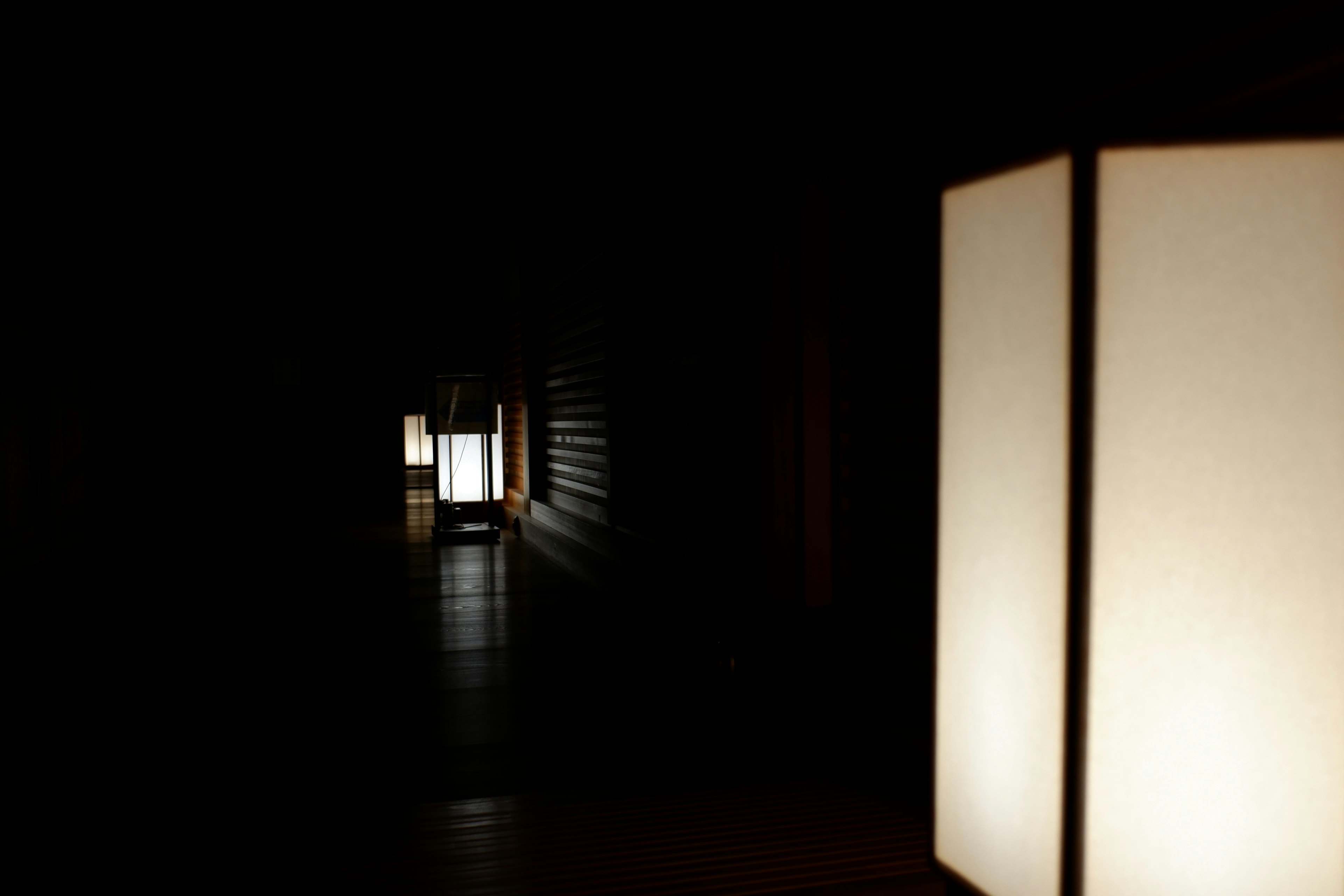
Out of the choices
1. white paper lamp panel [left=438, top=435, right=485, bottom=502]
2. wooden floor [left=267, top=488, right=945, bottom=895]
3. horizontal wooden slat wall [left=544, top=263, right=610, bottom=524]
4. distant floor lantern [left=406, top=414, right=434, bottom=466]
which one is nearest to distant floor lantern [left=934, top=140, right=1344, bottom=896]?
wooden floor [left=267, top=488, right=945, bottom=895]

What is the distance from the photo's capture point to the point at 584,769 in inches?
141

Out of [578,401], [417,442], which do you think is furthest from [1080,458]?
[417,442]

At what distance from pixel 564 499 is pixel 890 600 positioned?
630cm

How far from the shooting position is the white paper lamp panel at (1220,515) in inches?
43.3

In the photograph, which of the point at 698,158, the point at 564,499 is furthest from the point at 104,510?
the point at 698,158

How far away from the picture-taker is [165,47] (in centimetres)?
587

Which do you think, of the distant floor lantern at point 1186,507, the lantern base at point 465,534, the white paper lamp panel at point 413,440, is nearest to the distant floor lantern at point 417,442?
the white paper lamp panel at point 413,440

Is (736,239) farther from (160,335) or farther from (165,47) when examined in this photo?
(160,335)

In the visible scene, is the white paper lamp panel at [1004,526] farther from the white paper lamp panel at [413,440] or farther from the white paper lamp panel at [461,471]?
the white paper lamp panel at [413,440]

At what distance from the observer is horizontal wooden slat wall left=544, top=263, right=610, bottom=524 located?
7547mm

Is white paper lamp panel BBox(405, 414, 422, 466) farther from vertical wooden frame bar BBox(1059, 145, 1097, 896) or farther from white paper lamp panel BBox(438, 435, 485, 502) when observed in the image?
vertical wooden frame bar BBox(1059, 145, 1097, 896)

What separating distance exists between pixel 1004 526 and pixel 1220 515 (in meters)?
0.26

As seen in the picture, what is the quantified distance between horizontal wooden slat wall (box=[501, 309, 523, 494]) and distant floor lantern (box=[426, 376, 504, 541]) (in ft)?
2.42

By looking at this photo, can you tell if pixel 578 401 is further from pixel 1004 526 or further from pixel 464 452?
pixel 1004 526
